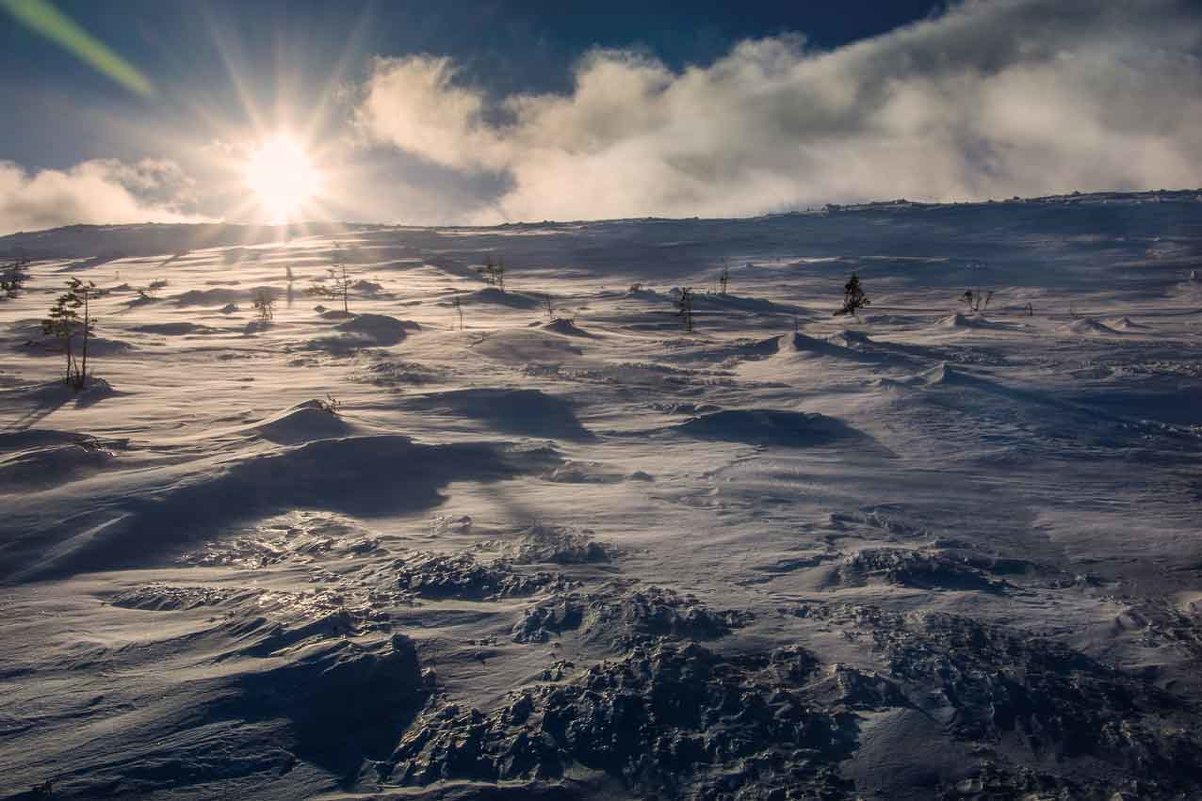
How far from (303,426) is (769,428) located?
3.60 meters

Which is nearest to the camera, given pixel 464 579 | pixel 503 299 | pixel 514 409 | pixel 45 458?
pixel 464 579

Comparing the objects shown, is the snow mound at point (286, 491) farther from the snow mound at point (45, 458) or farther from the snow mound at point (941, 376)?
the snow mound at point (941, 376)

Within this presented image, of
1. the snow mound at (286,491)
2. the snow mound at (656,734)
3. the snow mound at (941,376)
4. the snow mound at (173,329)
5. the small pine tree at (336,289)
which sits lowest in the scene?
the snow mound at (656,734)

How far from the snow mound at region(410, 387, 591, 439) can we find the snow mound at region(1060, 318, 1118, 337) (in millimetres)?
8454

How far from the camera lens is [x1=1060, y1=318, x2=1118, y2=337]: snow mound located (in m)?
10.8

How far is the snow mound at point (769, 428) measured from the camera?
5770 millimetres

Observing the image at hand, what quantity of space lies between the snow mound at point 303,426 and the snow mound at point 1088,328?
33.8 feet

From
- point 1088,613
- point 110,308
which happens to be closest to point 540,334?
point 1088,613

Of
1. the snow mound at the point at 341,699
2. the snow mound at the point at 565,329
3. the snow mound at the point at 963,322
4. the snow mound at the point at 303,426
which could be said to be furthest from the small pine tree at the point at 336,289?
the snow mound at the point at 341,699

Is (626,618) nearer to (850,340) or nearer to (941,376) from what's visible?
(941,376)

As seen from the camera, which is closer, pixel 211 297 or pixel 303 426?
pixel 303 426

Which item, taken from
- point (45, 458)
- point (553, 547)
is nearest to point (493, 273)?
point (45, 458)

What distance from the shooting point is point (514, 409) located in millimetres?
6535

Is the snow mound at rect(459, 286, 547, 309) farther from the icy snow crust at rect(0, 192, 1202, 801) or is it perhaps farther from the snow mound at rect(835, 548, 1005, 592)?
the snow mound at rect(835, 548, 1005, 592)
